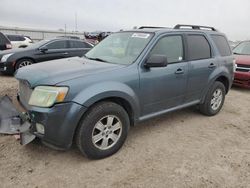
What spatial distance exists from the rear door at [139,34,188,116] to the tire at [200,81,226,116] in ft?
2.85

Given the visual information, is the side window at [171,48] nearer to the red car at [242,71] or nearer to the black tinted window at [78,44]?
the red car at [242,71]

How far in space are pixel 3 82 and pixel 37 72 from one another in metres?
4.61

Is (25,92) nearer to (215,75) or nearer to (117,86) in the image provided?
(117,86)

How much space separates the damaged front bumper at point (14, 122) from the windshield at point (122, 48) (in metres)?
1.45

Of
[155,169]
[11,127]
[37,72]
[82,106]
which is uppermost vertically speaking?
[37,72]

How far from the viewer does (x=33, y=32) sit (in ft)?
97.6

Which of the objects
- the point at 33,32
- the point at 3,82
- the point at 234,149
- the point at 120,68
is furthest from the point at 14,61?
the point at 33,32

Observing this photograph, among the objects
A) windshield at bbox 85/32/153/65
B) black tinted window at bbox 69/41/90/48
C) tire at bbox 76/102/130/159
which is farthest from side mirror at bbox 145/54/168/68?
black tinted window at bbox 69/41/90/48

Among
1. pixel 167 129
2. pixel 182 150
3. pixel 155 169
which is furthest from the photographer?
pixel 167 129

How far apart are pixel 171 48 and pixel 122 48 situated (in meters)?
0.84

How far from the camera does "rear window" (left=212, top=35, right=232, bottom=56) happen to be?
4809 millimetres

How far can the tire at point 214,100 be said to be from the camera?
4680mm

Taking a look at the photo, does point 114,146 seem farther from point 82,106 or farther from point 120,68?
point 120,68

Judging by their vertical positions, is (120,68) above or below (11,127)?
above
